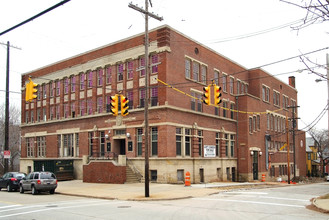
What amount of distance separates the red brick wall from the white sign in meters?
9.28

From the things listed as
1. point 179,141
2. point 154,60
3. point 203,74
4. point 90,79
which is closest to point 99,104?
point 90,79

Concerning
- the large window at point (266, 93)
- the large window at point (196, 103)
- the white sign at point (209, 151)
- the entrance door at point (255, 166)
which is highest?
the large window at point (266, 93)

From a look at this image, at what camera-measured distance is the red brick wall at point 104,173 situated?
3212 cm

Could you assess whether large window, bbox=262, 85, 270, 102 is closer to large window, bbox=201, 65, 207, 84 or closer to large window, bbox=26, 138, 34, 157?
large window, bbox=201, 65, 207, 84

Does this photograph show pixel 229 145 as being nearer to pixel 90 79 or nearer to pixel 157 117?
pixel 157 117

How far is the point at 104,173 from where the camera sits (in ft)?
109

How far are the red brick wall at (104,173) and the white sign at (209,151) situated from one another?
928 centimetres

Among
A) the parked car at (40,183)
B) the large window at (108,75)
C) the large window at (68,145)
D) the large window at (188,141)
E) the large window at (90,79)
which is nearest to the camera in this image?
the parked car at (40,183)

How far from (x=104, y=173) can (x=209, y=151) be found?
11252mm

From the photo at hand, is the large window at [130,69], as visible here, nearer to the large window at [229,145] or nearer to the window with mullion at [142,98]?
the window with mullion at [142,98]

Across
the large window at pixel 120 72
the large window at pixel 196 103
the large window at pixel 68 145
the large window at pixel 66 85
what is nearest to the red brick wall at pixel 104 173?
the large window at pixel 68 145

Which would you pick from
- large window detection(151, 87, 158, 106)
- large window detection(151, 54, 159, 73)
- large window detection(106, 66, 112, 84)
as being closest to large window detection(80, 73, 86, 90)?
large window detection(106, 66, 112, 84)

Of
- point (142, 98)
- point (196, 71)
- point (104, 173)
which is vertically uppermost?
point (196, 71)

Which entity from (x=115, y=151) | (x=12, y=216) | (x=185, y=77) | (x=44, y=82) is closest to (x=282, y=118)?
(x=185, y=77)
